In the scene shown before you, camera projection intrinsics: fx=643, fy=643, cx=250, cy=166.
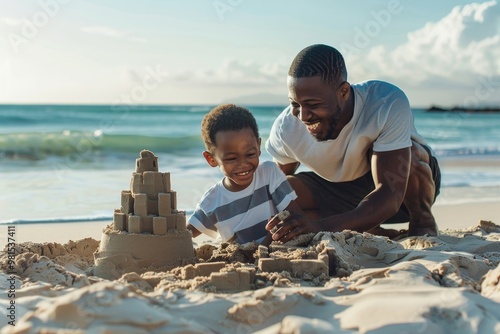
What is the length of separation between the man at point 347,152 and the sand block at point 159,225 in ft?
1.92

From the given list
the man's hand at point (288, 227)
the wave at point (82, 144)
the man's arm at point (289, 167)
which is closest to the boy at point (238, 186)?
the man's hand at point (288, 227)

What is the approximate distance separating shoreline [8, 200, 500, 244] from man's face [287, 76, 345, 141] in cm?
132

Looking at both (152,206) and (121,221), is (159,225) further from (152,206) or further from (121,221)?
(121,221)

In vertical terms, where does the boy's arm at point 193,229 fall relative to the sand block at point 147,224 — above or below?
below

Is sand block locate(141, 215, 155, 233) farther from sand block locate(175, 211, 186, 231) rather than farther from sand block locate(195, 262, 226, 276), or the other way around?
sand block locate(195, 262, 226, 276)

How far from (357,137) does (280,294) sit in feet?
6.78

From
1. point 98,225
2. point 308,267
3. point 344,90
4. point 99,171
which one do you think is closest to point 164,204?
point 308,267

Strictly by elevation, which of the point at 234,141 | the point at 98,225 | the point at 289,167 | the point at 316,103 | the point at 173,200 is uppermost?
the point at 316,103

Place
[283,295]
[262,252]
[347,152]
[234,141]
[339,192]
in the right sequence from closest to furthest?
[283,295] < [262,252] < [234,141] < [347,152] < [339,192]

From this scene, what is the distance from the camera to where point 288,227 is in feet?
11.2

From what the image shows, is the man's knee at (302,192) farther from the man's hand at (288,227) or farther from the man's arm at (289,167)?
the man's hand at (288,227)

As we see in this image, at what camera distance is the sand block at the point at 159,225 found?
3236 millimetres

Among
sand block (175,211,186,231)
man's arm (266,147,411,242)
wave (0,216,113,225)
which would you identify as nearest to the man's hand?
man's arm (266,147,411,242)

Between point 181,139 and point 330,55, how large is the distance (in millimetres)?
12030
